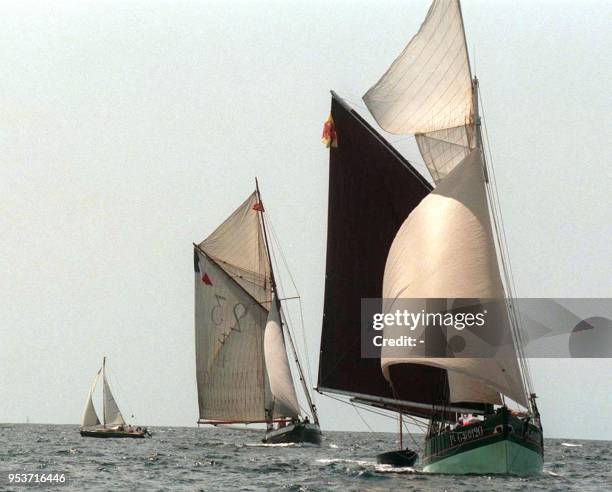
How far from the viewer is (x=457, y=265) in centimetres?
4134

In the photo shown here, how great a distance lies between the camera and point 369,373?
48938mm

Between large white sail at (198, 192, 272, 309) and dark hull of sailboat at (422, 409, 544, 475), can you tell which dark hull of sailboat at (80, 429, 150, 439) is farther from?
dark hull of sailboat at (422, 409, 544, 475)

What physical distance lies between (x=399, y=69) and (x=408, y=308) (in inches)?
443

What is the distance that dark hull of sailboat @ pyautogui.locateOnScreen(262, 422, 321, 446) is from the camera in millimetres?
80000

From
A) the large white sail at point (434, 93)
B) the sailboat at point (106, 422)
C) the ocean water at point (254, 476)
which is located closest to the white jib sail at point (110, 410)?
the sailboat at point (106, 422)

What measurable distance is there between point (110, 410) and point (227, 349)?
143ft

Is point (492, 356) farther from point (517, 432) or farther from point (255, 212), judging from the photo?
point (255, 212)

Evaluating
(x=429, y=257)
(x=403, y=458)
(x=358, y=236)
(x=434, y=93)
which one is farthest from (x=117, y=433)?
(x=429, y=257)

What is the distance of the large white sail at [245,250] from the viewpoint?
80.9m

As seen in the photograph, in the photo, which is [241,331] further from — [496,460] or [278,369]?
[496,460]

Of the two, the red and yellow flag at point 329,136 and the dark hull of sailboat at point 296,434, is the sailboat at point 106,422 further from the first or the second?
→ the red and yellow flag at point 329,136

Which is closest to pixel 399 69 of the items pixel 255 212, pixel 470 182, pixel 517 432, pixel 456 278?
pixel 470 182

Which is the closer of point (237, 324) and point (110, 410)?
point (237, 324)

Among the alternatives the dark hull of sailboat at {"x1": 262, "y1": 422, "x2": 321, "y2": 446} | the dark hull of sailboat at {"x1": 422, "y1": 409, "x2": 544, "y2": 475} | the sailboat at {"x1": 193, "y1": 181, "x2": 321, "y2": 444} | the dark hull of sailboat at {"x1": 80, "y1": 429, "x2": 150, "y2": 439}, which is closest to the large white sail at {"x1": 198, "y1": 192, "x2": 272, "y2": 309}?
the sailboat at {"x1": 193, "y1": 181, "x2": 321, "y2": 444}
